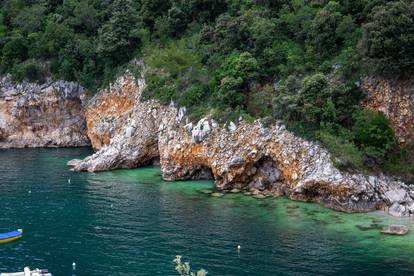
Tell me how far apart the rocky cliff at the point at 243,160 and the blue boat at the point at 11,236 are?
23.3 metres

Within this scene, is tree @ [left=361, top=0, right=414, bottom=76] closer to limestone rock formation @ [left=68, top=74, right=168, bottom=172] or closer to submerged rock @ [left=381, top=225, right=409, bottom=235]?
submerged rock @ [left=381, top=225, right=409, bottom=235]

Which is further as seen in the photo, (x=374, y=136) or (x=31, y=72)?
(x=31, y=72)

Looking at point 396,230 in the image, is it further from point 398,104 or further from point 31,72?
point 31,72

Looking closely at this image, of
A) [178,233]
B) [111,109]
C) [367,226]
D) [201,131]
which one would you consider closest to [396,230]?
[367,226]

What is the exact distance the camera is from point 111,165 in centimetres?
7438

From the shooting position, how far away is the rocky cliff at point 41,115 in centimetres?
9406

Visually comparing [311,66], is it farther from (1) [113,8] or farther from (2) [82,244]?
(1) [113,8]

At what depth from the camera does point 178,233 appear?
160 feet

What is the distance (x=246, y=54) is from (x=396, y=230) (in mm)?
29983

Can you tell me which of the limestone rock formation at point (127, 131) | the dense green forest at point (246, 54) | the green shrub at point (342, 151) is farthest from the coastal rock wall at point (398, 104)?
the limestone rock formation at point (127, 131)

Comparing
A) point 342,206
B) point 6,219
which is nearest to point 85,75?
point 6,219

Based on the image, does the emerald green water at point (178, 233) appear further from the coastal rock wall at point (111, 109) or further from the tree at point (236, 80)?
the coastal rock wall at point (111, 109)

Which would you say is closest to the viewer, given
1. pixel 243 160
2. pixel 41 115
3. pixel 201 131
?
pixel 243 160

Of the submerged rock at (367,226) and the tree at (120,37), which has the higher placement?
the tree at (120,37)
